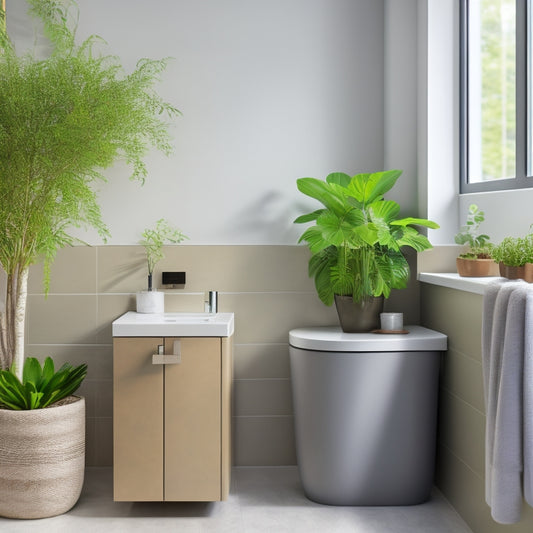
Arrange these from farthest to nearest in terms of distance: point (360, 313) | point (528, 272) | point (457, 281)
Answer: point (360, 313), point (457, 281), point (528, 272)

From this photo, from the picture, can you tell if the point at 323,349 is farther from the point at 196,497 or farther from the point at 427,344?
the point at 196,497

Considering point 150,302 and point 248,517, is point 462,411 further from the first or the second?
point 150,302

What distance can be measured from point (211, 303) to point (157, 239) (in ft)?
1.39

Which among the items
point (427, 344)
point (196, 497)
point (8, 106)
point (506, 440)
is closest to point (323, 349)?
point (427, 344)

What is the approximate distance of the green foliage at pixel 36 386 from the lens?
2.78m

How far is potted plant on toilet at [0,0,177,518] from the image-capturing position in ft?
8.99

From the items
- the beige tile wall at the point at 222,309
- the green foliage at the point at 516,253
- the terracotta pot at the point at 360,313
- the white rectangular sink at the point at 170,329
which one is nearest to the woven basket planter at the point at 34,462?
the white rectangular sink at the point at 170,329

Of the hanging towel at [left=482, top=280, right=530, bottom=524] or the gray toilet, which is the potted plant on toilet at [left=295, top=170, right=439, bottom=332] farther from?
the hanging towel at [left=482, top=280, right=530, bottom=524]

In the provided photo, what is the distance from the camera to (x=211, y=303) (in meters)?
3.18

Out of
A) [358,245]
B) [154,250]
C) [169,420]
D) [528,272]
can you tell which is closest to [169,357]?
[169,420]

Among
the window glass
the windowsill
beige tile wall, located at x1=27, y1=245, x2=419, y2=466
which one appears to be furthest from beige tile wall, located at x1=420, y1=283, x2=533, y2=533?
the window glass

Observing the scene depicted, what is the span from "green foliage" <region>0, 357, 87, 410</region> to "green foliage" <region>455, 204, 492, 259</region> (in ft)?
5.75

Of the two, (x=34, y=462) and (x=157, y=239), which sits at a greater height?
(x=157, y=239)

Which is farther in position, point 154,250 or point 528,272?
point 154,250
